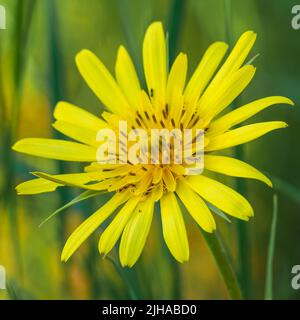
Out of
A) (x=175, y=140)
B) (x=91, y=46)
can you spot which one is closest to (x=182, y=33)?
(x=91, y=46)

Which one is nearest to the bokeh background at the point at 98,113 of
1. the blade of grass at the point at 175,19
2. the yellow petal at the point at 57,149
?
the blade of grass at the point at 175,19

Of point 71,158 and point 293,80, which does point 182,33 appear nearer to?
point 293,80

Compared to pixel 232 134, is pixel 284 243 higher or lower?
lower

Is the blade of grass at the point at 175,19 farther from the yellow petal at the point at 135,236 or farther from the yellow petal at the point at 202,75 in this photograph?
the yellow petal at the point at 135,236

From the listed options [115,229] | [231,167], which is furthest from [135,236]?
[231,167]
